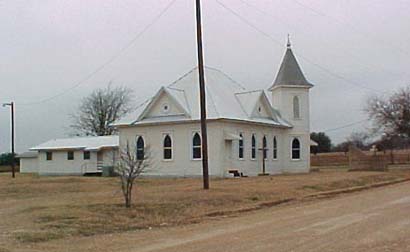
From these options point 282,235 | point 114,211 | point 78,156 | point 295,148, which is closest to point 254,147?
point 295,148

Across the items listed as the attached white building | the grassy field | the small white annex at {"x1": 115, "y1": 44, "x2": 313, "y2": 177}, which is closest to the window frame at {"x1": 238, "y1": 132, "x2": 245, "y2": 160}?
the small white annex at {"x1": 115, "y1": 44, "x2": 313, "y2": 177}

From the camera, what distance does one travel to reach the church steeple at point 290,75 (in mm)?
51859

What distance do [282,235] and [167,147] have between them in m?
31.7

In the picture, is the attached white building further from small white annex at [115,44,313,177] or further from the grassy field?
the grassy field

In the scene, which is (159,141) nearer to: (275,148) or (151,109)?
(151,109)

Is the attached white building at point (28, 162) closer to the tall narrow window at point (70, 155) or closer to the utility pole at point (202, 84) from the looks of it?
the tall narrow window at point (70, 155)

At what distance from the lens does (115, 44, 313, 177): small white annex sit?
147 feet

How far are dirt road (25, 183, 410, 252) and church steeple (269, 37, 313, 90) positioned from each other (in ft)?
100

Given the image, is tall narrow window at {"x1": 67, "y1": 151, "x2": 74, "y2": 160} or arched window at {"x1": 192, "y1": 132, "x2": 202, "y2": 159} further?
tall narrow window at {"x1": 67, "y1": 151, "x2": 74, "y2": 160}

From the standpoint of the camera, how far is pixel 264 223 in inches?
719

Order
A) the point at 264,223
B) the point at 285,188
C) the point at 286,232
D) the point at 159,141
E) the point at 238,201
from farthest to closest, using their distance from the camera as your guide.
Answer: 1. the point at 159,141
2. the point at 285,188
3. the point at 238,201
4. the point at 264,223
5. the point at 286,232

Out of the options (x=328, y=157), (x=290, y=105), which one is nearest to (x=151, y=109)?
(x=290, y=105)

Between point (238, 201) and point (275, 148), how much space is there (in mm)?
25778

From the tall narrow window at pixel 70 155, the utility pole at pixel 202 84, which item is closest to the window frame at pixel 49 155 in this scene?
the tall narrow window at pixel 70 155
